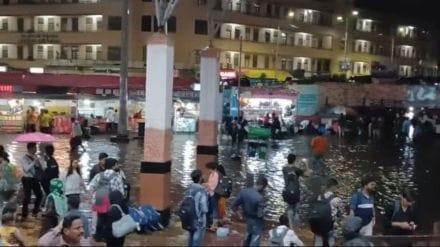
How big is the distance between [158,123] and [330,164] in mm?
15045

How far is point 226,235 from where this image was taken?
45.5ft

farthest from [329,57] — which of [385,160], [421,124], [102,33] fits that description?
[385,160]

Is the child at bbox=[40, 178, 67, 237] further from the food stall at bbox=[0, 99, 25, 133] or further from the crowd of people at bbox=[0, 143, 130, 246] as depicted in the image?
the food stall at bbox=[0, 99, 25, 133]

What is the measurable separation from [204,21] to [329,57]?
24771mm

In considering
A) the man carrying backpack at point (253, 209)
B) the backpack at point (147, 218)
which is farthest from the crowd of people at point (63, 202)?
the man carrying backpack at point (253, 209)

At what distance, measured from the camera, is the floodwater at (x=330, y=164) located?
19.7m

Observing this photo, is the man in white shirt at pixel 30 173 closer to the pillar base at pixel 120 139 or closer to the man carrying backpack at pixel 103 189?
the man carrying backpack at pixel 103 189

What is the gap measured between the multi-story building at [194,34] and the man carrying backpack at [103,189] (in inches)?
1555

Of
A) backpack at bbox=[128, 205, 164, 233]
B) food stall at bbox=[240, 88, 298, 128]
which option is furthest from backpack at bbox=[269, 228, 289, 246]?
food stall at bbox=[240, 88, 298, 128]

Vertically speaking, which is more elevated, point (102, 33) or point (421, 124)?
point (102, 33)

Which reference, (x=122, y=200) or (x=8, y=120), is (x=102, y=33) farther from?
(x=122, y=200)

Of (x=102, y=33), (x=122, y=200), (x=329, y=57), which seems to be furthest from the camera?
(x=329, y=57)

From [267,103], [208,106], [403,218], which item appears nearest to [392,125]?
[267,103]

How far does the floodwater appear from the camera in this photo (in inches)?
777
